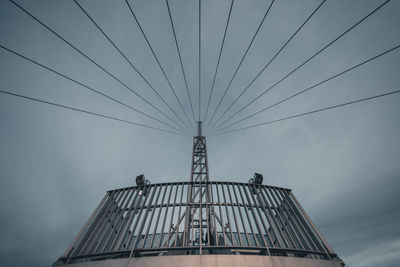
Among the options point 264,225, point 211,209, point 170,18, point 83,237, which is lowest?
point 83,237

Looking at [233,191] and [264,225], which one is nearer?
[264,225]

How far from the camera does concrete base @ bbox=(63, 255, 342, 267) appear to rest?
19.6ft

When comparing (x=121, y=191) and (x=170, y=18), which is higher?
(x=170, y=18)

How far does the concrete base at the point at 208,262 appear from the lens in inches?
236

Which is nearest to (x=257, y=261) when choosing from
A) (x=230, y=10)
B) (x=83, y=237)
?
(x=83, y=237)

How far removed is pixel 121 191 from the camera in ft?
33.8

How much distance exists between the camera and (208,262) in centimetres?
596

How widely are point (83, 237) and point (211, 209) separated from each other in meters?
6.73

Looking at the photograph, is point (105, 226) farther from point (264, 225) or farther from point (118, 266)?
point (264, 225)

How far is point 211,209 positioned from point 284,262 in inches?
151

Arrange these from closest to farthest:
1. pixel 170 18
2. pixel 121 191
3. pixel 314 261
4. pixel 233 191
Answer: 1. pixel 170 18
2. pixel 314 261
3. pixel 233 191
4. pixel 121 191

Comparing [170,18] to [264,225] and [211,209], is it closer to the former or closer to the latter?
[211,209]

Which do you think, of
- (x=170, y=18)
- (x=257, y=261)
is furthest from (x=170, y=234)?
(x=170, y=18)

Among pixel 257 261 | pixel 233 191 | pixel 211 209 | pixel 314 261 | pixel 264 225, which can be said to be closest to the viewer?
pixel 257 261
